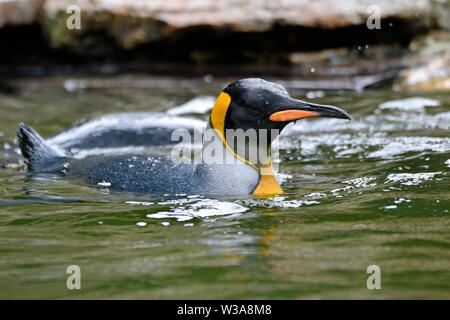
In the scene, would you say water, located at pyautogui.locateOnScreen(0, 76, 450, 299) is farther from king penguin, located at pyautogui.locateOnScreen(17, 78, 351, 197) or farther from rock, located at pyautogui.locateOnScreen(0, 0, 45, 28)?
rock, located at pyautogui.locateOnScreen(0, 0, 45, 28)

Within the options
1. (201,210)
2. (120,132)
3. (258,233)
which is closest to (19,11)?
(120,132)

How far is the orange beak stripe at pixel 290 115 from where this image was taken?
3791 millimetres

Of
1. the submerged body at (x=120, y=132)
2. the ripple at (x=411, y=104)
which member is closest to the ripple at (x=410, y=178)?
the submerged body at (x=120, y=132)

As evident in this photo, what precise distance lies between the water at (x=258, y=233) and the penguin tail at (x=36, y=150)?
21 centimetres

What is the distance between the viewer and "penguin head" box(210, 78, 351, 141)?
12.5ft

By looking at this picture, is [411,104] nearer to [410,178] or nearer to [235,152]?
[410,178]

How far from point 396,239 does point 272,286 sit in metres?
0.86

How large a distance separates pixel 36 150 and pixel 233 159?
1705 millimetres

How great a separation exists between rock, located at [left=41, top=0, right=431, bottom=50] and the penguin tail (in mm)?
4822

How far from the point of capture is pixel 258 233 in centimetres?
339

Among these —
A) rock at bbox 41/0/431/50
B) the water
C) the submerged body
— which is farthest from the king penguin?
rock at bbox 41/0/431/50

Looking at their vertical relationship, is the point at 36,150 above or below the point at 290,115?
above

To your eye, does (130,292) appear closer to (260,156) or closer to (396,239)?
(396,239)

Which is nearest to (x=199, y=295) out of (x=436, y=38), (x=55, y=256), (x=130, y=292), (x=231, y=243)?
(x=130, y=292)
